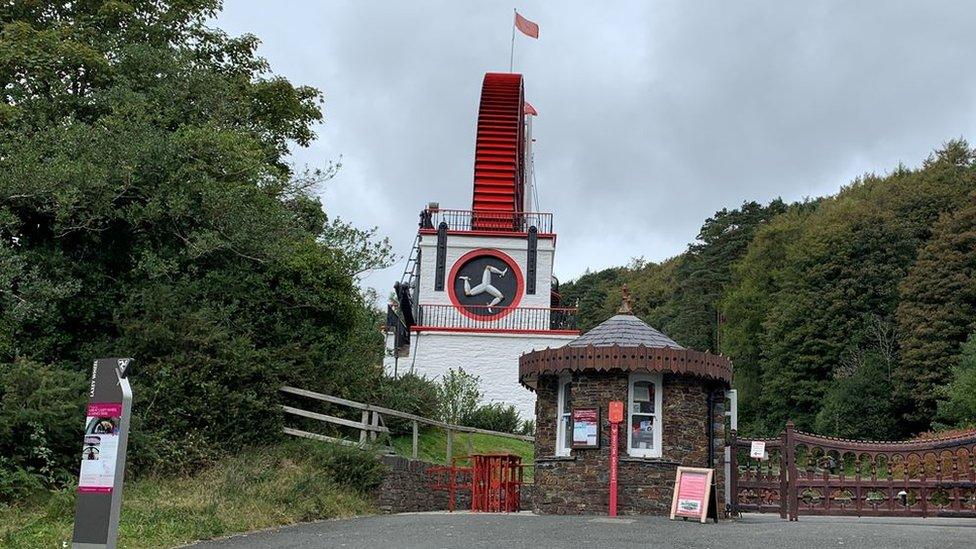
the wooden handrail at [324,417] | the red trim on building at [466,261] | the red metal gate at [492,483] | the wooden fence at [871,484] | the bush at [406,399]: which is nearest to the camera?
the wooden fence at [871,484]

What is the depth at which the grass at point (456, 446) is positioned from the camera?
22.9 metres

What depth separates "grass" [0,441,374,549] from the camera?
1205 cm

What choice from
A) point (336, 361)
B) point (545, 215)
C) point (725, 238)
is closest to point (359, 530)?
point (336, 361)

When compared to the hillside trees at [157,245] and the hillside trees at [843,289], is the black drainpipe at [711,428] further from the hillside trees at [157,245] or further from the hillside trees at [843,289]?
the hillside trees at [843,289]

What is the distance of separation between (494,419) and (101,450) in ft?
63.5

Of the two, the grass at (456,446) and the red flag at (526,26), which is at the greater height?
the red flag at (526,26)

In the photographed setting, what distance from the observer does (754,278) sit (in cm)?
5647

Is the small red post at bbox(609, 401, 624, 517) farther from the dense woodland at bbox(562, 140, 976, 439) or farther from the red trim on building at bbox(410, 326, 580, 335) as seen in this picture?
the dense woodland at bbox(562, 140, 976, 439)

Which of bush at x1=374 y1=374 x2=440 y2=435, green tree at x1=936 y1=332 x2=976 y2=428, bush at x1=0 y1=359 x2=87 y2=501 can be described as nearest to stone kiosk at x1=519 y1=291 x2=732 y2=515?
bush at x1=374 y1=374 x2=440 y2=435

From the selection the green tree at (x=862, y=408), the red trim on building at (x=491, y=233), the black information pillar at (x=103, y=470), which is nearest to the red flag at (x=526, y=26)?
the red trim on building at (x=491, y=233)

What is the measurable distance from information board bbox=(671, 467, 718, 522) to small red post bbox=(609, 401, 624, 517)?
88cm

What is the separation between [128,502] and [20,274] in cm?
470

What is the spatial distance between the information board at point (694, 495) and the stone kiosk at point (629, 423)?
0.91 metres

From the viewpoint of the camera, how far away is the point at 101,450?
31.4 ft
